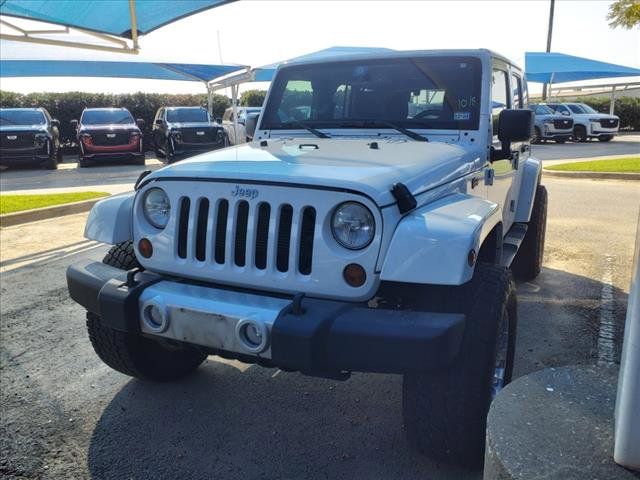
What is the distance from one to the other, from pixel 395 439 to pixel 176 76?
18.8 m

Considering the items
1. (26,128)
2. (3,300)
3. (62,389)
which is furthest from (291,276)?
(26,128)

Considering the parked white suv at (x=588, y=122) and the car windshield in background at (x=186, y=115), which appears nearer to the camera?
the car windshield in background at (x=186, y=115)

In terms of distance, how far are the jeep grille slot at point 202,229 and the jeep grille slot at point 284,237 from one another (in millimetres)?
381

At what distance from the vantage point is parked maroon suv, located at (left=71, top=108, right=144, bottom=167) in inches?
644

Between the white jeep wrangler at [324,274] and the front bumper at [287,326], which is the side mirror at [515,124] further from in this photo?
the front bumper at [287,326]

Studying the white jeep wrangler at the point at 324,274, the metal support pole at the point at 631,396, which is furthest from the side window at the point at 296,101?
the metal support pole at the point at 631,396

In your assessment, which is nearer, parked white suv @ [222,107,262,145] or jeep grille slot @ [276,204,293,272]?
jeep grille slot @ [276,204,293,272]

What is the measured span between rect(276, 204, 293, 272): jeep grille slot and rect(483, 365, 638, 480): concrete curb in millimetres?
1015

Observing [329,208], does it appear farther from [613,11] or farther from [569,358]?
[613,11]

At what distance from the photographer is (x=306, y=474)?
2600 mm

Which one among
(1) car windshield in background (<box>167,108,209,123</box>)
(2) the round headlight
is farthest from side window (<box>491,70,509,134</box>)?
(1) car windshield in background (<box>167,108,209,123</box>)

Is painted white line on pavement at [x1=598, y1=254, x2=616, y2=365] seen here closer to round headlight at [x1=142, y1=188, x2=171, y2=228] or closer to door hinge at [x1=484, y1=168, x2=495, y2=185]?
door hinge at [x1=484, y1=168, x2=495, y2=185]

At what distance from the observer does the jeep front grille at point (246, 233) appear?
242 cm

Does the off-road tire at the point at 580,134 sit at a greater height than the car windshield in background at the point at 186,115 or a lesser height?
lesser
